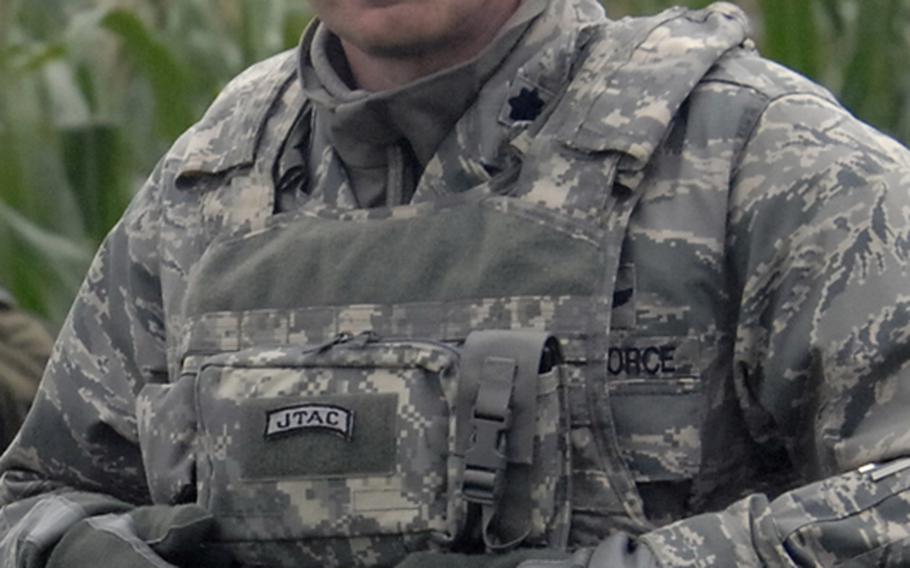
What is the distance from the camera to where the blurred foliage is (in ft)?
12.1

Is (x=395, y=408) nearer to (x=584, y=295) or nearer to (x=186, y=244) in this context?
(x=584, y=295)

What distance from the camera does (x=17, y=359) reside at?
3.63m

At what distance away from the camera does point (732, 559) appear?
1.82 metres

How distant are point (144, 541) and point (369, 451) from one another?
24 centimetres

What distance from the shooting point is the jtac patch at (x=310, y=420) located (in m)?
1.95

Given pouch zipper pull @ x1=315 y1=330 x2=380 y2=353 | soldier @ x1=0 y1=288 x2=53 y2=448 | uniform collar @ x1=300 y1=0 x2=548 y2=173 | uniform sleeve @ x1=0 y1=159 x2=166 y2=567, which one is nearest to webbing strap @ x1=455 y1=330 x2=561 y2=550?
A: pouch zipper pull @ x1=315 y1=330 x2=380 y2=353

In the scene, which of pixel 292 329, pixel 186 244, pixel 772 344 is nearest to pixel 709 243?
pixel 772 344

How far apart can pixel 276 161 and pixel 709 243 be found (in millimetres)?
460

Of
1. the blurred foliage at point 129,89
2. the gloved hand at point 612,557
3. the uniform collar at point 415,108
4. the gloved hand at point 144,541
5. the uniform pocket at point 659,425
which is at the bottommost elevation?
the blurred foliage at point 129,89

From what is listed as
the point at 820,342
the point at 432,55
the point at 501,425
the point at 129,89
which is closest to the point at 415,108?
the point at 432,55

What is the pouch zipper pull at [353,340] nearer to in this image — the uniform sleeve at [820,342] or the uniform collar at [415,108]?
the uniform collar at [415,108]

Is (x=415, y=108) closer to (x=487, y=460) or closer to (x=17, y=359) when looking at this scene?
(x=487, y=460)

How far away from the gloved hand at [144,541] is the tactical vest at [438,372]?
0.03 metres

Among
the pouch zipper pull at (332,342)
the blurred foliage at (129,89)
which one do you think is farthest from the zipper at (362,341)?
the blurred foliage at (129,89)
